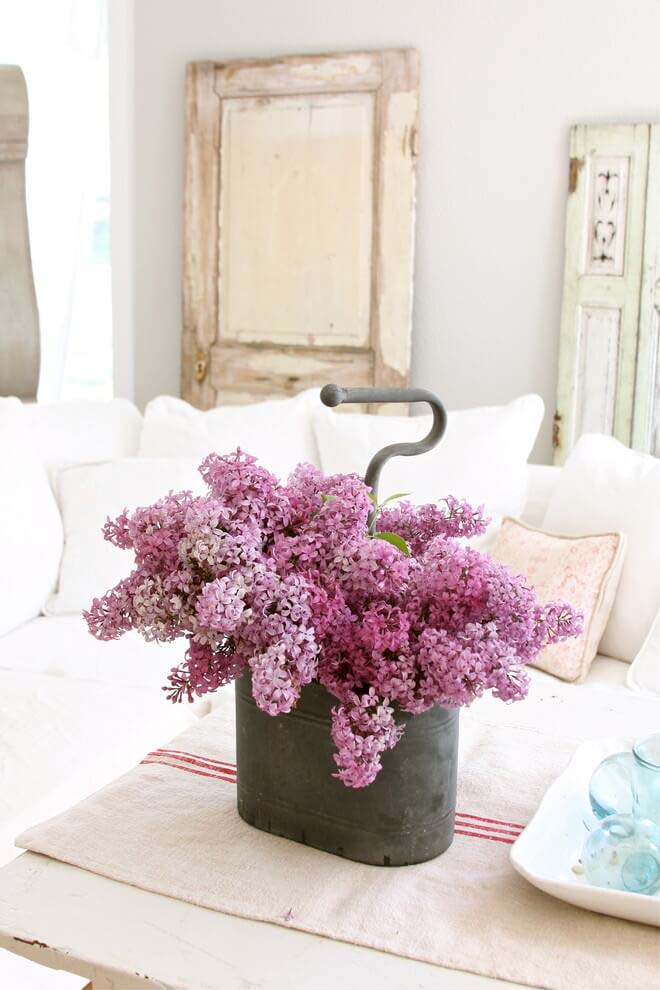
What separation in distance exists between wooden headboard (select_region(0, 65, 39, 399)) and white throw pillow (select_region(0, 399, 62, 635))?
72cm

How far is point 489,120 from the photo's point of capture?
388 centimetres

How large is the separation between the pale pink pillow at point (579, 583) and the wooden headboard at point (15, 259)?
6.07 feet

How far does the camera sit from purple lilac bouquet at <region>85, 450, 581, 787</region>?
3.39 ft

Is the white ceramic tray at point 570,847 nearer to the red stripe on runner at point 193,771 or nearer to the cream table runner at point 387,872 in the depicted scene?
the cream table runner at point 387,872

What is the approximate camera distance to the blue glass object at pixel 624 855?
1.07 metres

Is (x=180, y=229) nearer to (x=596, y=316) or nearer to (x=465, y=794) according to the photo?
(x=596, y=316)

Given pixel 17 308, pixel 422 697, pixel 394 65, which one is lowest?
pixel 422 697

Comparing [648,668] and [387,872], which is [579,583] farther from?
[387,872]

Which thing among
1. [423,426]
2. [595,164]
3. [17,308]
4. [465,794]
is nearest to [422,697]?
[465,794]

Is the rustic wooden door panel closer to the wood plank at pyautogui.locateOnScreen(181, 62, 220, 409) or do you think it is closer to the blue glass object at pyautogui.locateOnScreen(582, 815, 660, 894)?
the wood plank at pyautogui.locateOnScreen(181, 62, 220, 409)

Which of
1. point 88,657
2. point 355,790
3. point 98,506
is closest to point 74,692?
point 88,657

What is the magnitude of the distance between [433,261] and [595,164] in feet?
2.12

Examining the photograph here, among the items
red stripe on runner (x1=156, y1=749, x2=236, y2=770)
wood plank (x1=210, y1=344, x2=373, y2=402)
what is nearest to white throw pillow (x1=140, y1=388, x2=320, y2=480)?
wood plank (x1=210, y1=344, x2=373, y2=402)

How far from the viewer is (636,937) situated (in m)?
1.02
